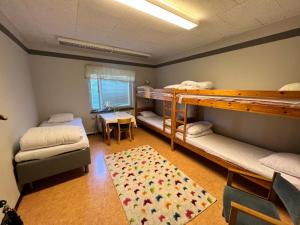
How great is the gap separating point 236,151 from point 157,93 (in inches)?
84.7

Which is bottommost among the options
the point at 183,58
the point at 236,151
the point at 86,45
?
the point at 236,151

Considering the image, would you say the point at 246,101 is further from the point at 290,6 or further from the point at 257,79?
the point at 290,6

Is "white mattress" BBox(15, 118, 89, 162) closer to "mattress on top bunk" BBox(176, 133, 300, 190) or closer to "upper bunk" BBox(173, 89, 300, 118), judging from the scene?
"mattress on top bunk" BBox(176, 133, 300, 190)

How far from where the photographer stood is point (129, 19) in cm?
202

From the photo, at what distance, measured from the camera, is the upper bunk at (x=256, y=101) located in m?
1.42

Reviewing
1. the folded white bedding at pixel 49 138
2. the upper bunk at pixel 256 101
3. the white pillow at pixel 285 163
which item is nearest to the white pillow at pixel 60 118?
the folded white bedding at pixel 49 138

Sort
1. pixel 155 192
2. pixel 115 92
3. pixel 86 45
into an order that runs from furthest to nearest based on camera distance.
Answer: pixel 115 92 → pixel 86 45 → pixel 155 192

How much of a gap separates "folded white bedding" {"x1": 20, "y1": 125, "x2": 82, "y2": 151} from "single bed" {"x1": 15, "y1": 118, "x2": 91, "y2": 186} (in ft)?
0.19

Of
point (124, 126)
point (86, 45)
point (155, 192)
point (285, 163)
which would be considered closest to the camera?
point (285, 163)

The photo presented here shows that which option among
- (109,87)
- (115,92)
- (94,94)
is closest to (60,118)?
(94,94)

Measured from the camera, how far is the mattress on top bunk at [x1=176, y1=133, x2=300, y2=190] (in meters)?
1.70

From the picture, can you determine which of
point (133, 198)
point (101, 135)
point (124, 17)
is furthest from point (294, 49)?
point (101, 135)

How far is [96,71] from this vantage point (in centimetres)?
389

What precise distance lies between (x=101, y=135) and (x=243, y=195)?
12.2ft
